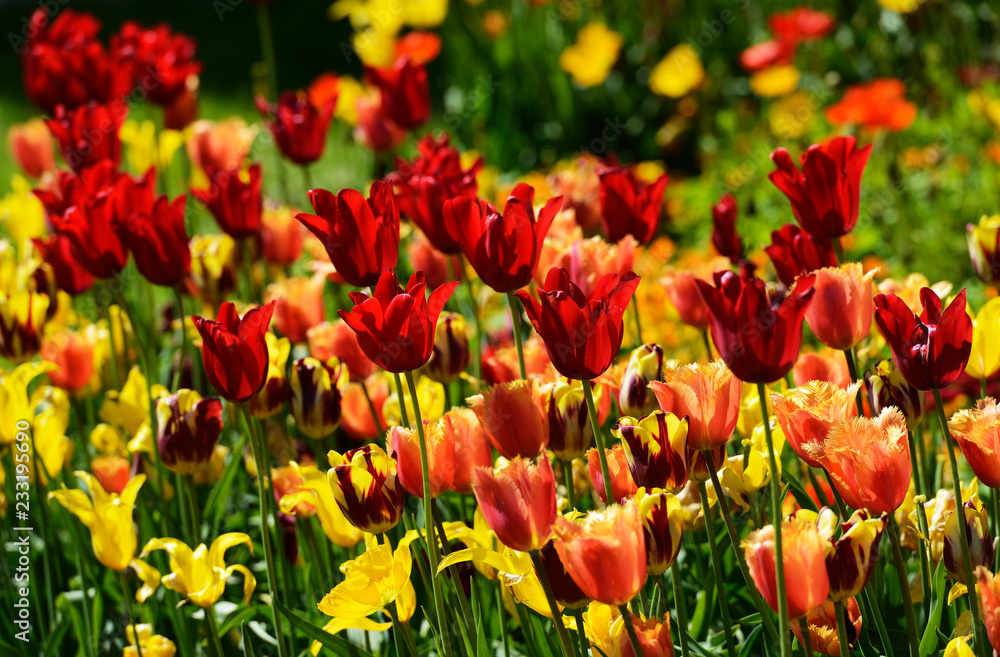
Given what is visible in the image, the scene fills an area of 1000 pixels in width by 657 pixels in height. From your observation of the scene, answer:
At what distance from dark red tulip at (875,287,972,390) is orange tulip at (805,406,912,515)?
0.09 meters

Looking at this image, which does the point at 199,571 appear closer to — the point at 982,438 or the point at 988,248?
the point at 982,438

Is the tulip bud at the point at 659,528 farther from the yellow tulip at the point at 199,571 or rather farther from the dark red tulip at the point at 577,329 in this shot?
the yellow tulip at the point at 199,571

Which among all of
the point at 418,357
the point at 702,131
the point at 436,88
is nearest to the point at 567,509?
the point at 418,357

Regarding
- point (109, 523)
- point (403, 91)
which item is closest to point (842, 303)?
point (109, 523)

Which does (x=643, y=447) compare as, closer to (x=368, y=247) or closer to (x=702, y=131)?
(x=368, y=247)

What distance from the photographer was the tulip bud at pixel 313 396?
1.48 meters

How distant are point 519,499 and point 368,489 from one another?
0.25 m

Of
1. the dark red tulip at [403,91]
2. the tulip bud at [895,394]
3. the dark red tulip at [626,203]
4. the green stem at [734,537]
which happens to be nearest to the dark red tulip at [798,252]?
the tulip bud at [895,394]

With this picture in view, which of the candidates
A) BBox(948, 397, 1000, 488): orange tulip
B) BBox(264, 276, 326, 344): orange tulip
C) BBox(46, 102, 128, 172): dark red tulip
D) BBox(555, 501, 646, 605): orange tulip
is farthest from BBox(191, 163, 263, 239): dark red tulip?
BBox(948, 397, 1000, 488): orange tulip

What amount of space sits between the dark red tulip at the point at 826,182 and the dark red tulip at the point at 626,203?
32cm

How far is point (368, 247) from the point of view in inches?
49.7

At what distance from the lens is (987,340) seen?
127 cm

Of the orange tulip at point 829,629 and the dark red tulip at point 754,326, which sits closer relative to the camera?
the dark red tulip at point 754,326

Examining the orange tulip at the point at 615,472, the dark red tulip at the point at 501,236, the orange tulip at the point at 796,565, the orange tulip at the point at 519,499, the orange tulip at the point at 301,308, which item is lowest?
the orange tulip at the point at 796,565
